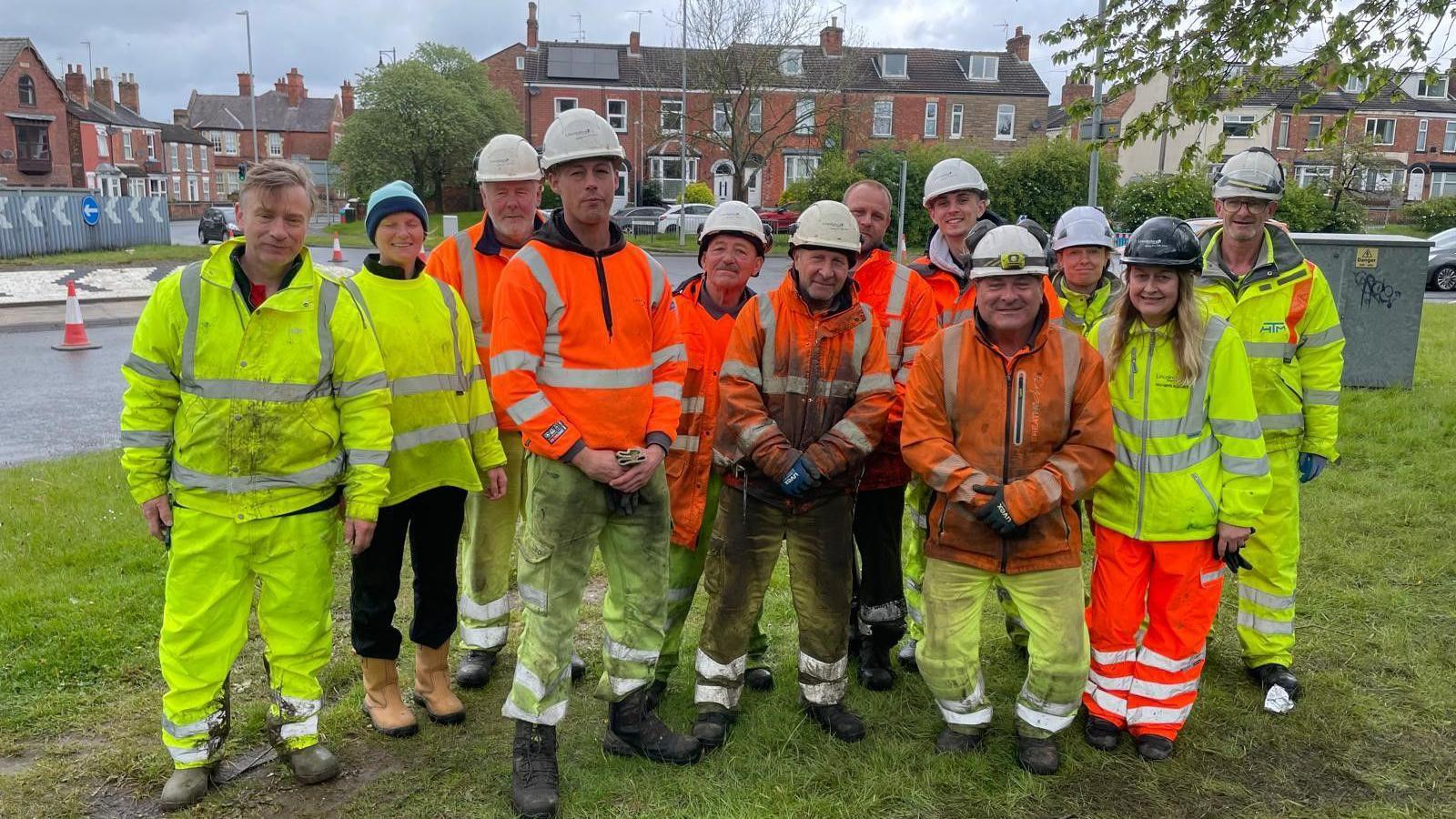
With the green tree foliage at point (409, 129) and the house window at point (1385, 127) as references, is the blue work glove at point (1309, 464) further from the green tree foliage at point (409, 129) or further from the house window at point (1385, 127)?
the house window at point (1385, 127)

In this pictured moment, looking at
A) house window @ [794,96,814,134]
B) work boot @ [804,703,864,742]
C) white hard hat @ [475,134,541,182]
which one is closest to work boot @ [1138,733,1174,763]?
work boot @ [804,703,864,742]

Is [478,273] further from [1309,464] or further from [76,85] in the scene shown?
[76,85]

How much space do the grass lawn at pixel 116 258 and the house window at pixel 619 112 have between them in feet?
86.1

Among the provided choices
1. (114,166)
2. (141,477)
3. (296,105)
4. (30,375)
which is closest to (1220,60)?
(141,477)

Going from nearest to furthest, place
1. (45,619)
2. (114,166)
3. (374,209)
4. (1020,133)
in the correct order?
(374,209), (45,619), (1020,133), (114,166)

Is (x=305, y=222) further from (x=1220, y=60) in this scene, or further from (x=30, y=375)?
(x=30, y=375)

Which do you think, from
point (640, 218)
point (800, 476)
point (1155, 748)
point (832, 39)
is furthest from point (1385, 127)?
point (800, 476)

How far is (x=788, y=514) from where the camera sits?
12.9ft

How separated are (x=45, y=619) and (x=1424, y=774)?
6211mm

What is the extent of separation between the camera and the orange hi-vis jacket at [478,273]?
14.3ft

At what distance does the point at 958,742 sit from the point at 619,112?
50.9 meters

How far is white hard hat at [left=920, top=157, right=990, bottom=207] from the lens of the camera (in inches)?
183

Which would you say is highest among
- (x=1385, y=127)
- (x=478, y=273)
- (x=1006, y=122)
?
(x=1385, y=127)

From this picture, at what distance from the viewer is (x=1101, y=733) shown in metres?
3.96
